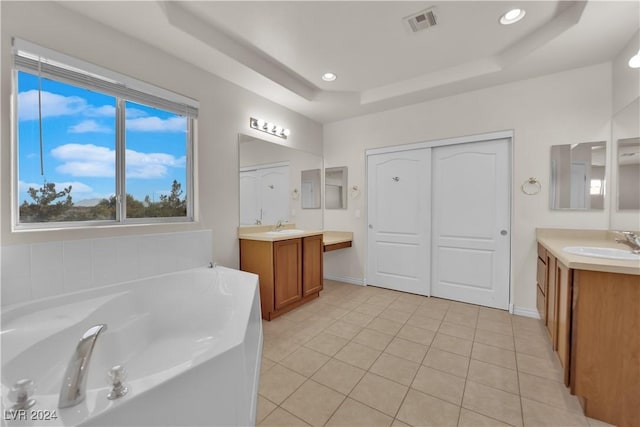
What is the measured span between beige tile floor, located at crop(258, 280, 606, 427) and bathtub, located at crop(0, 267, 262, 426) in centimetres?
31

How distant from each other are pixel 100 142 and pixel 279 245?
5.59 ft

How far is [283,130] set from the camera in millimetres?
3523

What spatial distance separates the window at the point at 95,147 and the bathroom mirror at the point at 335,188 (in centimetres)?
219

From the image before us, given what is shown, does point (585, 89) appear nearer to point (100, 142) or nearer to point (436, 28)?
point (436, 28)

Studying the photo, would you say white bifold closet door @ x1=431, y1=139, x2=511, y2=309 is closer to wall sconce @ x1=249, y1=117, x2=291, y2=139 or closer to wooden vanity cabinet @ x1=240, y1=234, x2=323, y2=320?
wooden vanity cabinet @ x1=240, y1=234, x2=323, y2=320

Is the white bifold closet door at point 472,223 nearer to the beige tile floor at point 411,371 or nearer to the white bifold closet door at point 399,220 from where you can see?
the white bifold closet door at point 399,220

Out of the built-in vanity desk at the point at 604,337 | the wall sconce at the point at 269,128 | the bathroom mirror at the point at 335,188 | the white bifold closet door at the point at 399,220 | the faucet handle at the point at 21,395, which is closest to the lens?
the faucet handle at the point at 21,395

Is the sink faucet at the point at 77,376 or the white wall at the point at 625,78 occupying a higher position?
the white wall at the point at 625,78

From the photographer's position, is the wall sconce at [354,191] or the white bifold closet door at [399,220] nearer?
the white bifold closet door at [399,220]

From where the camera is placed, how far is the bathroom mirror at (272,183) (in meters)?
3.01

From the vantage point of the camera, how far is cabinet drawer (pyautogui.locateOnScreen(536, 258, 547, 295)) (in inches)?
91.1

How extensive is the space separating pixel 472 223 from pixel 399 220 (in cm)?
87

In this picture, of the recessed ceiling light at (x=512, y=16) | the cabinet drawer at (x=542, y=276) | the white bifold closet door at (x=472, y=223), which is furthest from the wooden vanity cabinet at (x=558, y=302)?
the recessed ceiling light at (x=512, y=16)

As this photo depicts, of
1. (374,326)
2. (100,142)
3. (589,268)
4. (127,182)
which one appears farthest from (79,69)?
(589,268)
